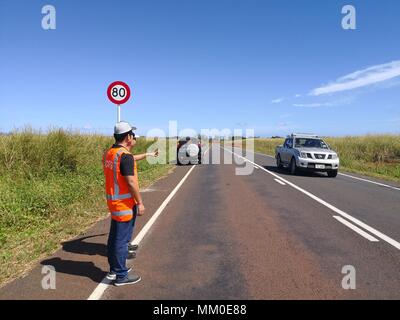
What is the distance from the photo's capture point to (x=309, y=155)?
16406 millimetres

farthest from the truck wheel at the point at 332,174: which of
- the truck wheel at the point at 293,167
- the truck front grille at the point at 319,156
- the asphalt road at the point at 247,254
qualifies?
the asphalt road at the point at 247,254

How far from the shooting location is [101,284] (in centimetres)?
440

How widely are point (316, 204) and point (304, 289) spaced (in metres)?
5.62

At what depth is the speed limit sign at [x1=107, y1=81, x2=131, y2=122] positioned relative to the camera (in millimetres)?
10617

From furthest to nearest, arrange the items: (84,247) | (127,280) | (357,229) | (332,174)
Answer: (332,174), (357,229), (84,247), (127,280)

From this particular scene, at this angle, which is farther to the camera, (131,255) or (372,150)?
(372,150)

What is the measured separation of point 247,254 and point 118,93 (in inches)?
279

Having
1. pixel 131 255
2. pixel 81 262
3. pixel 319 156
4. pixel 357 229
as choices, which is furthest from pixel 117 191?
pixel 319 156

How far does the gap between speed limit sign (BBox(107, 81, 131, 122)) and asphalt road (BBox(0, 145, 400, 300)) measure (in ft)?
11.1

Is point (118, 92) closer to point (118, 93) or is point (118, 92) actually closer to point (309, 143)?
point (118, 93)

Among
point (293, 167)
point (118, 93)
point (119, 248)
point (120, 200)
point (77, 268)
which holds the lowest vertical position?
point (77, 268)

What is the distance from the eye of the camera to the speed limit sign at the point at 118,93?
418 inches
